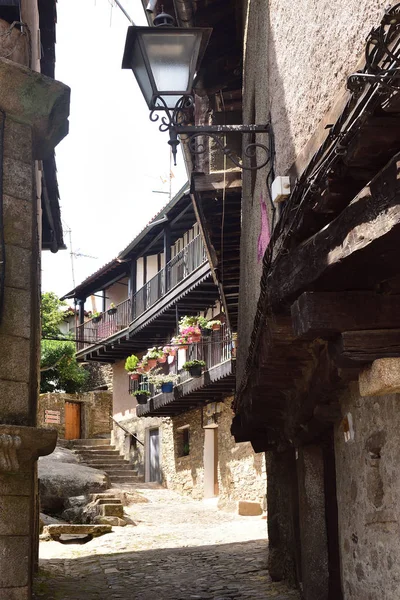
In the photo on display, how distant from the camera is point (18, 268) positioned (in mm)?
6062

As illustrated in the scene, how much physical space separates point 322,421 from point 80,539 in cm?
1000

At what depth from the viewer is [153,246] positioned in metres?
28.0

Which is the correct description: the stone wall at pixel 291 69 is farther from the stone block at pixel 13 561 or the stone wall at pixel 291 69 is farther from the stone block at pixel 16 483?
the stone block at pixel 13 561

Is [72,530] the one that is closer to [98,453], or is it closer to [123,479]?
[123,479]

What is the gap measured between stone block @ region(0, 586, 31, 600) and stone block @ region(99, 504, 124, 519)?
39.1 ft

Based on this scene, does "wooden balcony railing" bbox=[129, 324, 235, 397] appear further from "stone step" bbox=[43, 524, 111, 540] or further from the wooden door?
the wooden door

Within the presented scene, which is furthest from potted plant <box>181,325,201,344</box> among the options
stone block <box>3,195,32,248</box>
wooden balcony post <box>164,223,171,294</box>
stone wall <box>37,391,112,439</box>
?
stone wall <box>37,391,112,439</box>

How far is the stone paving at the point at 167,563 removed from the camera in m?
9.21

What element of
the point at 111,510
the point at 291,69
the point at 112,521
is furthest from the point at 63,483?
the point at 291,69

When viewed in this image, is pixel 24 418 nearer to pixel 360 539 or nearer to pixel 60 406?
pixel 360 539

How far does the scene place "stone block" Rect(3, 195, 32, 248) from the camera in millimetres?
6109

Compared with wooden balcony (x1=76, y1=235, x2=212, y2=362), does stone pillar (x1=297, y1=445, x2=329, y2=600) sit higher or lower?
lower

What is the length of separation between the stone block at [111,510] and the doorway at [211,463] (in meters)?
4.61

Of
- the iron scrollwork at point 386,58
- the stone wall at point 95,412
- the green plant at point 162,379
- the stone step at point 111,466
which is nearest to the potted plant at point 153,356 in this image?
the green plant at point 162,379
